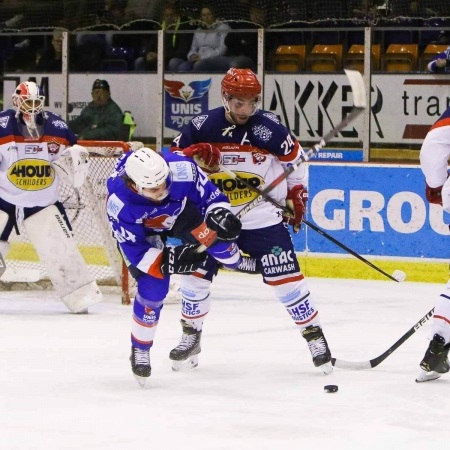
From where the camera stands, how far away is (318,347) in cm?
394

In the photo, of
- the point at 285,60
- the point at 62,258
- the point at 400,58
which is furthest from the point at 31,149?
the point at 400,58

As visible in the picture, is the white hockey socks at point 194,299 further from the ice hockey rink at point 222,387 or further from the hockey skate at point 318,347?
the hockey skate at point 318,347

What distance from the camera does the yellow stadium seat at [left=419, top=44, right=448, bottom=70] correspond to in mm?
6973

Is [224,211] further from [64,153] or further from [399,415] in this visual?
[64,153]

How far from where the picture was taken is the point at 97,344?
15.3 ft

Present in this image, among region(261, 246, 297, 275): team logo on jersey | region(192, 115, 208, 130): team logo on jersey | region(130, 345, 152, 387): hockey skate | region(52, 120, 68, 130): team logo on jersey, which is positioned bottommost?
region(130, 345, 152, 387): hockey skate

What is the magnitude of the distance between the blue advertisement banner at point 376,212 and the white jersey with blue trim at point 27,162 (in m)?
1.94

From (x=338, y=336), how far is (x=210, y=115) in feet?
4.47

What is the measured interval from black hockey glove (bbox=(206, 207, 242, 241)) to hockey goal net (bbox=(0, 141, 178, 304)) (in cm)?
232

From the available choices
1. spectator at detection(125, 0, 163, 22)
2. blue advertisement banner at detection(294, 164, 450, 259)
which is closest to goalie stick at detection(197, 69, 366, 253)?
blue advertisement banner at detection(294, 164, 450, 259)

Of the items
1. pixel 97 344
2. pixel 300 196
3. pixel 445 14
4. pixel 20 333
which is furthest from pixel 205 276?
pixel 445 14

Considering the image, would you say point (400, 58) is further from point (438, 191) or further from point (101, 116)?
point (438, 191)

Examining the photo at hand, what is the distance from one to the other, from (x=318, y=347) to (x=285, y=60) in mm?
3541

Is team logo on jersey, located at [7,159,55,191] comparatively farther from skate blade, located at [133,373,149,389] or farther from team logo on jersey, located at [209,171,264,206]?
skate blade, located at [133,373,149,389]
